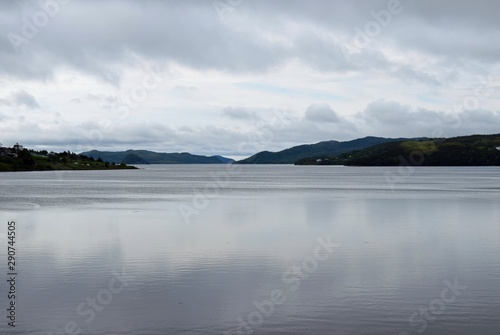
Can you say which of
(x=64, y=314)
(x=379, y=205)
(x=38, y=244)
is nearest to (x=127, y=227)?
(x=38, y=244)

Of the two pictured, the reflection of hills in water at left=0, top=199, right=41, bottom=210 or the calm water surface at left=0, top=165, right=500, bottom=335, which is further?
the reflection of hills in water at left=0, top=199, right=41, bottom=210

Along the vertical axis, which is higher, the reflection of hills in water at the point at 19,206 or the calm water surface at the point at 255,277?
the reflection of hills in water at the point at 19,206

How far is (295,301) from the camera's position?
22.1 meters

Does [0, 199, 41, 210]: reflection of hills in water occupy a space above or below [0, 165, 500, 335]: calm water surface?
above

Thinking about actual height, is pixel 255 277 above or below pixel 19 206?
below

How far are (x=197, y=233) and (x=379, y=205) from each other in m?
35.5

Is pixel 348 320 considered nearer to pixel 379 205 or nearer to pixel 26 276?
pixel 26 276

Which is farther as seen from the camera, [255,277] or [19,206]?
[19,206]

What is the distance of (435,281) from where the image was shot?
25.8 meters

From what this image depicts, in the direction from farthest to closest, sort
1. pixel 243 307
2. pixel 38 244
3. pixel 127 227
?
1. pixel 127 227
2. pixel 38 244
3. pixel 243 307

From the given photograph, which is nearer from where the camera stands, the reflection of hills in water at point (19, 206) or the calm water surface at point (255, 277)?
the calm water surface at point (255, 277)

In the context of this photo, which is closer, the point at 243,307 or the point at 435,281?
the point at 243,307

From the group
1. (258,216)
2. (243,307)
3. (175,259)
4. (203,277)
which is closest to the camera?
(243,307)

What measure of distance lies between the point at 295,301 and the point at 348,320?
301cm
